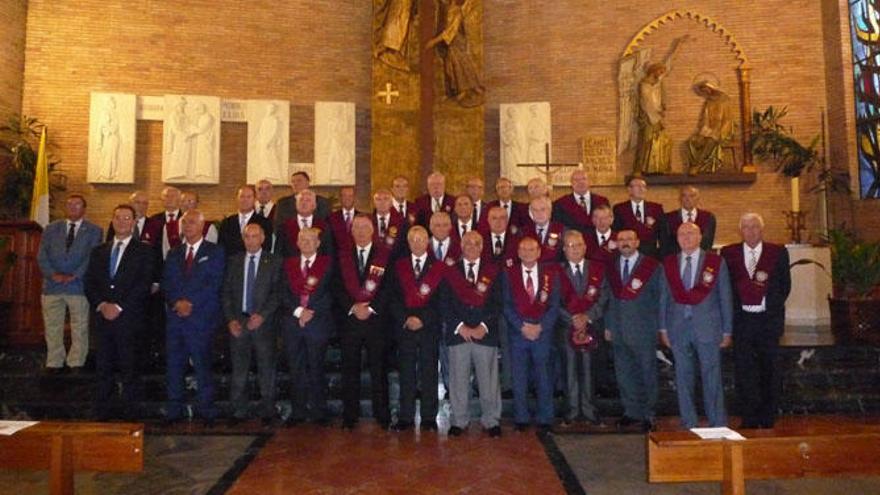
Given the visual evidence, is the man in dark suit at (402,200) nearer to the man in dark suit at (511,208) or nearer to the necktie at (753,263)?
the man in dark suit at (511,208)

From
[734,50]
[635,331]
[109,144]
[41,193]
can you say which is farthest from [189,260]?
[734,50]

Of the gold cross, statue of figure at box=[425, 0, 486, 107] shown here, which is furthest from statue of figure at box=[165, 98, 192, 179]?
statue of figure at box=[425, 0, 486, 107]

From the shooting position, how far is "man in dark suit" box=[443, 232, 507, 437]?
478cm

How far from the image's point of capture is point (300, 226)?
5.62 metres

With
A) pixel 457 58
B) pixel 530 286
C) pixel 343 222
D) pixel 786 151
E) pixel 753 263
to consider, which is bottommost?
pixel 530 286

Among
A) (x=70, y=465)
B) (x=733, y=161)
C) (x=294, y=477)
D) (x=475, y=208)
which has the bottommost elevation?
(x=294, y=477)

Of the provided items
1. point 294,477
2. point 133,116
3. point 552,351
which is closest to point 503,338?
point 552,351

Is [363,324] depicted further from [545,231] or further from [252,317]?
[545,231]

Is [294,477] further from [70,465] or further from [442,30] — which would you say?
[442,30]

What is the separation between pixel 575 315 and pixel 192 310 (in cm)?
295

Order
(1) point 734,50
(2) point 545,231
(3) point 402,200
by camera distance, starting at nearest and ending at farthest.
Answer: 1. (2) point 545,231
2. (3) point 402,200
3. (1) point 734,50

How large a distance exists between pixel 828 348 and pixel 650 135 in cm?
485

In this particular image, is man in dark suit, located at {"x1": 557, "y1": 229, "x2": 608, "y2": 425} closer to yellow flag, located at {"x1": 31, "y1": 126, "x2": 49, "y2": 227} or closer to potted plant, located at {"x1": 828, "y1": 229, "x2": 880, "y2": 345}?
potted plant, located at {"x1": 828, "y1": 229, "x2": 880, "y2": 345}

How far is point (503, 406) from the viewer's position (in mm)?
5324
